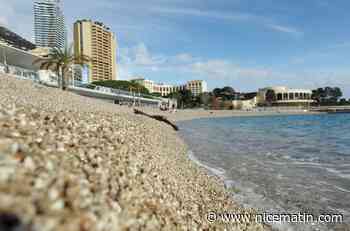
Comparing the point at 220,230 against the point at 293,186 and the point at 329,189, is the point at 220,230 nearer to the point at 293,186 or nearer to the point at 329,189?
the point at 293,186

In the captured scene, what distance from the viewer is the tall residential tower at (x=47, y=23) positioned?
314 ft

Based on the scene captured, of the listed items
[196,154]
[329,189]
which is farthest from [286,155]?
[329,189]

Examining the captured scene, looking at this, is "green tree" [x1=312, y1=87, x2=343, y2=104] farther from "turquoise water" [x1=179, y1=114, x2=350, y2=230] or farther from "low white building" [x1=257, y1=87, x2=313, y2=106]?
"turquoise water" [x1=179, y1=114, x2=350, y2=230]

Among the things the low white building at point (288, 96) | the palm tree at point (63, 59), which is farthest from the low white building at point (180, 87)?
the palm tree at point (63, 59)

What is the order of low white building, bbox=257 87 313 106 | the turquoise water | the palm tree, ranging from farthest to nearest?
low white building, bbox=257 87 313 106
the palm tree
the turquoise water

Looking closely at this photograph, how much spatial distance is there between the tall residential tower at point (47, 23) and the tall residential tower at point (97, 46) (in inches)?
371

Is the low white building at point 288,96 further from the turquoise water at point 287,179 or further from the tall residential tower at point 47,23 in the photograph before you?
the turquoise water at point 287,179

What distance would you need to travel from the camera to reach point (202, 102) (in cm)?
10938

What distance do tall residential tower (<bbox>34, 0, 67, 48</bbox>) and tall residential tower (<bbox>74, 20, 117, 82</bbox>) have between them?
30.9 ft

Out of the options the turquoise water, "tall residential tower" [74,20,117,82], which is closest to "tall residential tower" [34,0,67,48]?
"tall residential tower" [74,20,117,82]

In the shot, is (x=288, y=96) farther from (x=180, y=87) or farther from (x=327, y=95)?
(x=180, y=87)

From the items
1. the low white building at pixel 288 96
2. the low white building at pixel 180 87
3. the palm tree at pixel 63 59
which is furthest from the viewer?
the low white building at pixel 180 87

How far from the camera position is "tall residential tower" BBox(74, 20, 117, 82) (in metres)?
93.4

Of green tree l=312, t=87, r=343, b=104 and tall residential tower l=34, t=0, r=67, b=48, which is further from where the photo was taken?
green tree l=312, t=87, r=343, b=104
